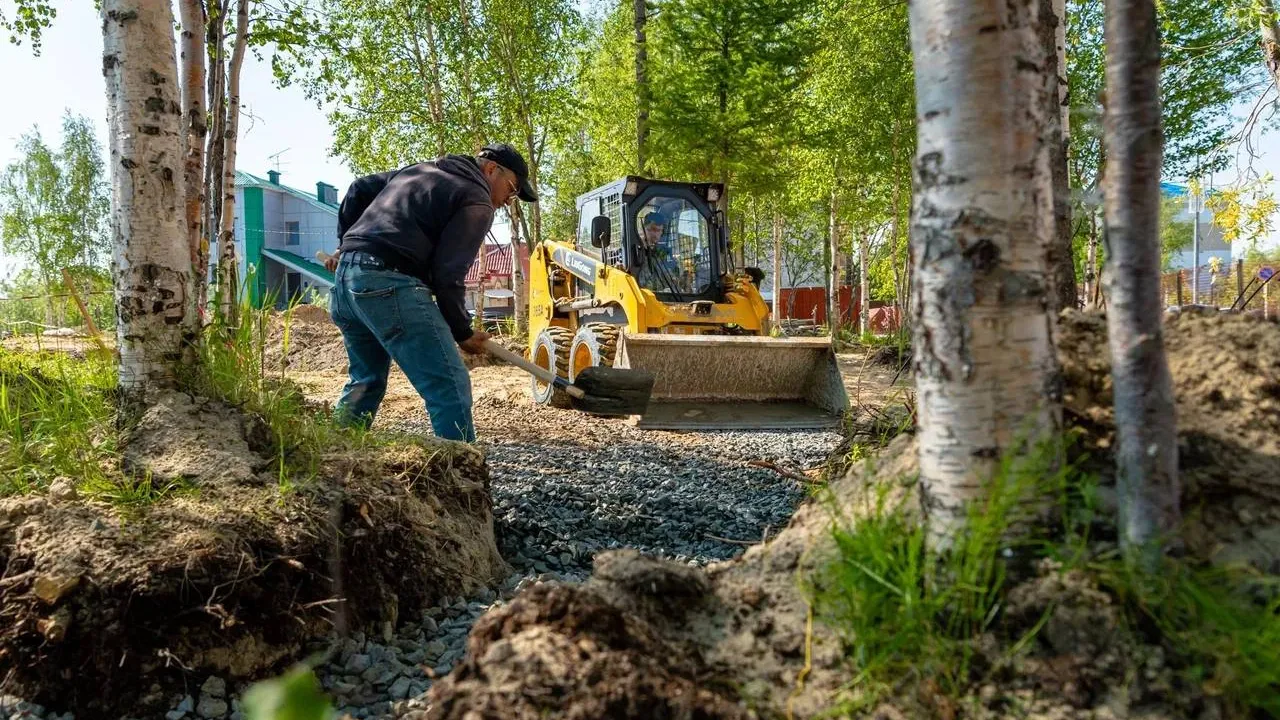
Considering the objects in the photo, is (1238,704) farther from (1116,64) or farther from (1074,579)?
(1116,64)

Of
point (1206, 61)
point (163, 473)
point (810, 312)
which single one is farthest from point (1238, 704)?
point (810, 312)

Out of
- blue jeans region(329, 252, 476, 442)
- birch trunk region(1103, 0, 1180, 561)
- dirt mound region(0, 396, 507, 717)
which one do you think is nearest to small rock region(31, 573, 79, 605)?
dirt mound region(0, 396, 507, 717)

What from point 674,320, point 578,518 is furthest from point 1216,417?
point 674,320

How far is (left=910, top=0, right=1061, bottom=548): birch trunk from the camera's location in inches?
55.9

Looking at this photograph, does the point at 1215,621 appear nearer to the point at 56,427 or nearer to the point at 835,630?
the point at 835,630

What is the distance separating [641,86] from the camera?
16.3 meters

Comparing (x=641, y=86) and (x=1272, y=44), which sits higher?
(x=641, y=86)

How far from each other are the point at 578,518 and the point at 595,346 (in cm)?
416

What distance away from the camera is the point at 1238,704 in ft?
3.92

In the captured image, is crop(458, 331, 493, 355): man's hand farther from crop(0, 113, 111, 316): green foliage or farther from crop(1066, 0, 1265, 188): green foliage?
crop(0, 113, 111, 316): green foliage

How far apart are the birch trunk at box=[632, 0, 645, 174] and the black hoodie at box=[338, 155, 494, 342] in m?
12.9

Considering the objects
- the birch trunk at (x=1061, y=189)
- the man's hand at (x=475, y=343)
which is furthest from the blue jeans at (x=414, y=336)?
the birch trunk at (x=1061, y=189)

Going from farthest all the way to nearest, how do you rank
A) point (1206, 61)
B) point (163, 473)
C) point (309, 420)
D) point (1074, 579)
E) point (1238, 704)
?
point (1206, 61)
point (309, 420)
point (163, 473)
point (1074, 579)
point (1238, 704)

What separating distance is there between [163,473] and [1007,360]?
2.54 m
